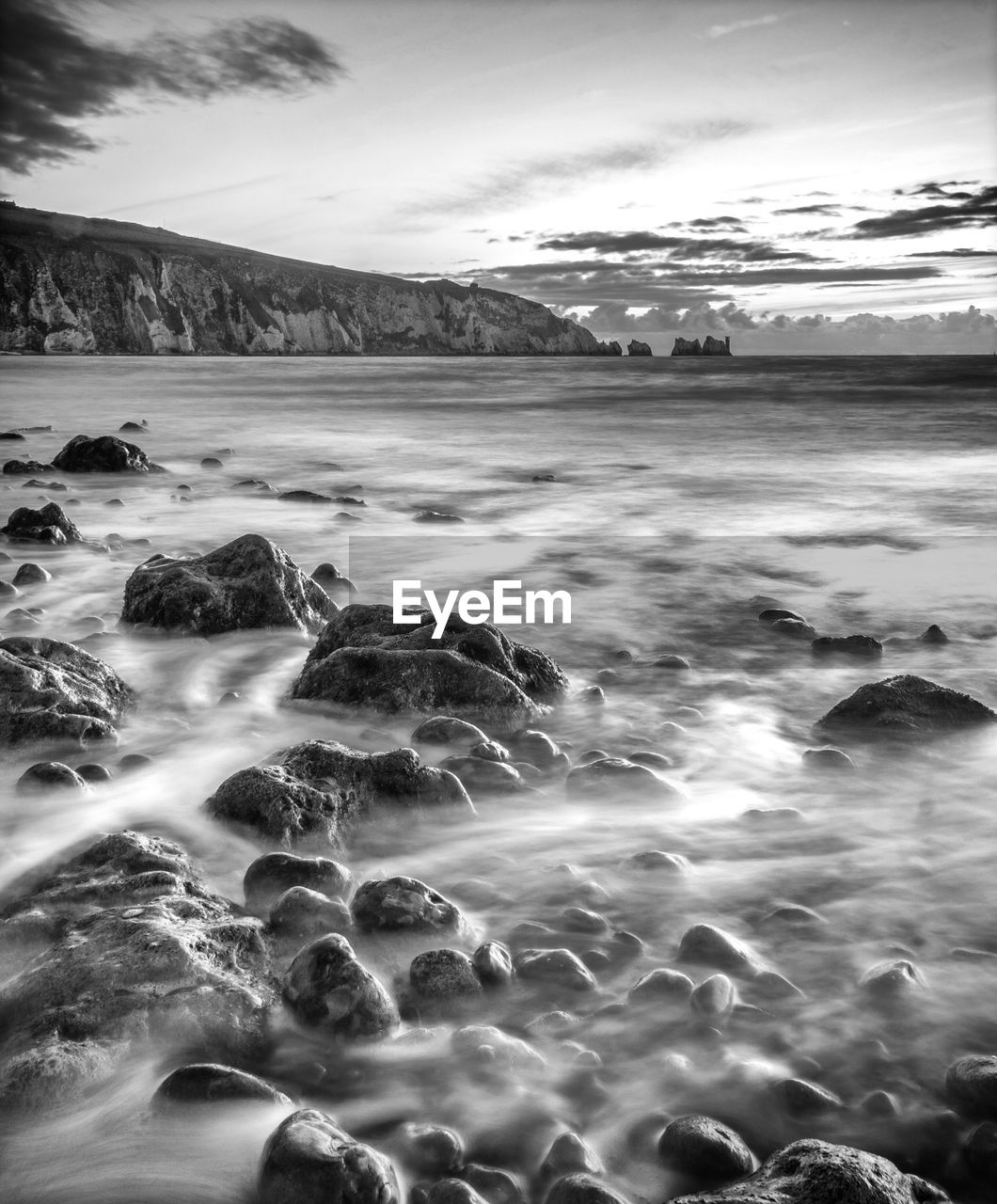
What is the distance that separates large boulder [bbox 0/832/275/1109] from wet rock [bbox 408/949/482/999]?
0.99 ft

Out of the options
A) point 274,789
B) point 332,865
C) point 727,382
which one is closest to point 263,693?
point 274,789

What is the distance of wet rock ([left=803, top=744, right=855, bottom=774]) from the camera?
3211 millimetres

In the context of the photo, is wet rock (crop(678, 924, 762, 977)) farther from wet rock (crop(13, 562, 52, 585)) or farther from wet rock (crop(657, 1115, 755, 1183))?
wet rock (crop(13, 562, 52, 585))

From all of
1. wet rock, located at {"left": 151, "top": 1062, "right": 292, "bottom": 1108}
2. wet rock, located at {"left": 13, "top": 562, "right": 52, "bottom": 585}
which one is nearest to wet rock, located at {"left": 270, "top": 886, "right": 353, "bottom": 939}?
wet rock, located at {"left": 151, "top": 1062, "right": 292, "bottom": 1108}

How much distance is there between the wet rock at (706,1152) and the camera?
1.60 m

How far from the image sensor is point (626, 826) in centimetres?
285

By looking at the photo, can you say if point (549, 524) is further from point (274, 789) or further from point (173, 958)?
point (173, 958)

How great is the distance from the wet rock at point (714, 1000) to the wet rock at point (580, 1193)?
0.49 m

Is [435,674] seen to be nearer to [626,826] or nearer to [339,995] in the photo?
[626,826]

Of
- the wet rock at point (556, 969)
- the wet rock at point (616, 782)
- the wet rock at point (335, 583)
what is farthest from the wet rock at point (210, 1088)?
the wet rock at point (335, 583)

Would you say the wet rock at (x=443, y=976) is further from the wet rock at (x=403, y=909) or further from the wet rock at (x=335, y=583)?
the wet rock at (x=335, y=583)

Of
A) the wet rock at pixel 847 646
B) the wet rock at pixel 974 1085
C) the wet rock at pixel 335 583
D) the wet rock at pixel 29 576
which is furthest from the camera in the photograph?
the wet rock at pixel 335 583

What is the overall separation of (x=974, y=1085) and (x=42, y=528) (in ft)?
20.8

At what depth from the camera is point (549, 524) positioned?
8203 millimetres
